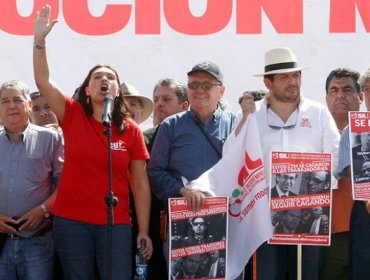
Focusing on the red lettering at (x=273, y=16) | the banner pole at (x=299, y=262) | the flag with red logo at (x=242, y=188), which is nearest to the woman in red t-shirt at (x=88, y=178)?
the flag with red logo at (x=242, y=188)

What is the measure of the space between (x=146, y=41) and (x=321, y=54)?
1313 mm

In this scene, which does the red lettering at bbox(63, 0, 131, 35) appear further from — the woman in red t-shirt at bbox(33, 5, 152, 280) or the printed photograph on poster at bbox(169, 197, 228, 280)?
the printed photograph on poster at bbox(169, 197, 228, 280)

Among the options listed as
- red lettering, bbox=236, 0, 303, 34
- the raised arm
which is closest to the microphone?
the raised arm

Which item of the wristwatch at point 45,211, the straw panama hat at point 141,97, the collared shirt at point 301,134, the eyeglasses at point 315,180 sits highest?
the straw panama hat at point 141,97

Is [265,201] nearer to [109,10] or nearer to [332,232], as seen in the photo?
[332,232]

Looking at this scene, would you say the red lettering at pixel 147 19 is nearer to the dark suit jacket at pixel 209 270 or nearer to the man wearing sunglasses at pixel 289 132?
the man wearing sunglasses at pixel 289 132

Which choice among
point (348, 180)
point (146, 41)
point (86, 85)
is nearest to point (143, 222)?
point (86, 85)

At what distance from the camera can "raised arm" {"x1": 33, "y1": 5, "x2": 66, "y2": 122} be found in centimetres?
436

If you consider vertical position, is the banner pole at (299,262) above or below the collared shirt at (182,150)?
below

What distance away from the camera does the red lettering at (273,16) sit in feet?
19.6

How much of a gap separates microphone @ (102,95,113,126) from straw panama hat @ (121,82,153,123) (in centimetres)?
136

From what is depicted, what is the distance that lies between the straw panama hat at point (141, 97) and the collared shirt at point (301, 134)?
1.30 metres

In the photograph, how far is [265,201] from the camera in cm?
444

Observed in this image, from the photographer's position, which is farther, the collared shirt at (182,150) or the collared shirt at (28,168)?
the collared shirt at (182,150)
